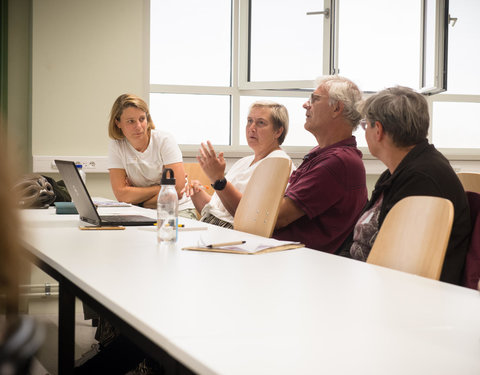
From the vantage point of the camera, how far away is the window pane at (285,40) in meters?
4.27

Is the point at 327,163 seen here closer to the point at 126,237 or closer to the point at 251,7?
the point at 126,237

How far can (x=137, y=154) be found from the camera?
3.62 meters

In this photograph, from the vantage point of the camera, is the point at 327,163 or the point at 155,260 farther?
the point at 327,163

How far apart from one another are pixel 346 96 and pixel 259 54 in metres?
1.90

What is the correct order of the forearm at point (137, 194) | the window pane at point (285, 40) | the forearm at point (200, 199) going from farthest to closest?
the window pane at point (285, 40) < the forearm at point (137, 194) < the forearm at point (200, 199)

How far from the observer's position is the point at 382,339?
79 cm

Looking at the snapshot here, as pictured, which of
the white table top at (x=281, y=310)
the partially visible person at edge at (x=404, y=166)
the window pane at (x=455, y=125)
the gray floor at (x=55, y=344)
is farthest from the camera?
the window pane at (x=455, y=125)

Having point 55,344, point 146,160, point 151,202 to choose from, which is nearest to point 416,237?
point 55,344

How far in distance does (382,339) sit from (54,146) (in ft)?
11.7

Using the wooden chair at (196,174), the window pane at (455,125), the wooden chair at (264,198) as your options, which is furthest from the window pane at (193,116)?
the wooden chair at (264,198)

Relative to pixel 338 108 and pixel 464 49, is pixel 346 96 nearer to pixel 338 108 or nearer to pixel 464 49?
pixel 338 108

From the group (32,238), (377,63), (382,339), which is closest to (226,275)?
(382,339)

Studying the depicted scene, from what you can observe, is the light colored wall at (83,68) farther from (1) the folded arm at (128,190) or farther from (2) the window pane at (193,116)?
(1) the folded arm at (128,190)

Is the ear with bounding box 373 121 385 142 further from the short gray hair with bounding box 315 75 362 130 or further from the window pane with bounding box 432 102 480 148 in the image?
the window pane with bounding box 432 102 480 148
